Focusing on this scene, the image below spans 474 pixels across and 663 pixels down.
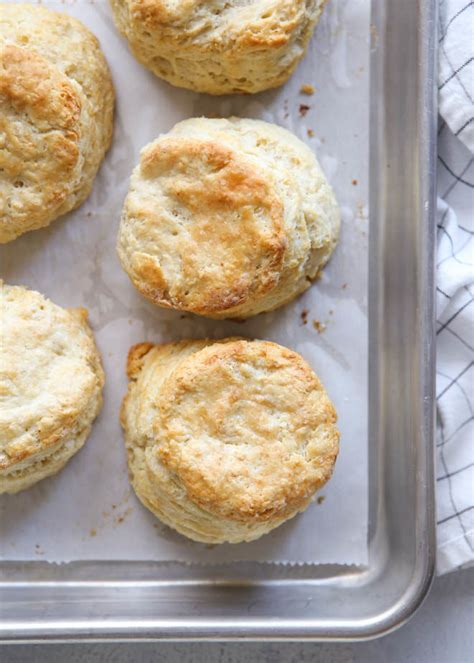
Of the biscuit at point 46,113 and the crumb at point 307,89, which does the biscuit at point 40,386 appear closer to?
the biscuit at point 46,113

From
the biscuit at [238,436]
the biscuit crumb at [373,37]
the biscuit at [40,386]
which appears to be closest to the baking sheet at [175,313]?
the biscuit crumb at [373,37]

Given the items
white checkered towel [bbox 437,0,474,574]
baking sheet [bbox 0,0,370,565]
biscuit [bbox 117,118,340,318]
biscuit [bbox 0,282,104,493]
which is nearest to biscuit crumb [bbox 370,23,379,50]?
baking sheet [bbox 0,0,370,565]

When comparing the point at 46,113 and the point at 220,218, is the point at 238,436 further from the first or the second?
the point at 46,113

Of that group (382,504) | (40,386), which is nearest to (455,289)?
(382,504)

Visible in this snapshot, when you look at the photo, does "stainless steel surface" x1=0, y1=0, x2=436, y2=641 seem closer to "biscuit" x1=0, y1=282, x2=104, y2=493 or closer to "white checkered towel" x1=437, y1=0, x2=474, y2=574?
"white checkered towel" x1=437, y1=0, x2=474, y2=574

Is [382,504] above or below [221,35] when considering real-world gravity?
below

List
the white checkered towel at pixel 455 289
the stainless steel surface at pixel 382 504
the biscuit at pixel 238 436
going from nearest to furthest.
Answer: the biscuit at pixel 238 436 → the stainless steel surface at pixel 382 504 → the white checkered towel at pixel 455 289
